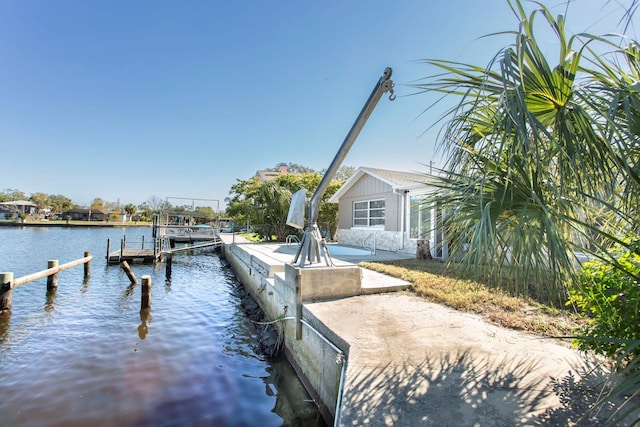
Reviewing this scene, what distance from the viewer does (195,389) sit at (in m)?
4.98

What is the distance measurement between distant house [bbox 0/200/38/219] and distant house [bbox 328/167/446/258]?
260ft

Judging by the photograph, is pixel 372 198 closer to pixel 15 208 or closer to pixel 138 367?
pixel 138 367

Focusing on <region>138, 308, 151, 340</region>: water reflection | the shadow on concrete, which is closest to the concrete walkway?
the shadow on concrete

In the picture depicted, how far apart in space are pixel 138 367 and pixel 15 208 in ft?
293

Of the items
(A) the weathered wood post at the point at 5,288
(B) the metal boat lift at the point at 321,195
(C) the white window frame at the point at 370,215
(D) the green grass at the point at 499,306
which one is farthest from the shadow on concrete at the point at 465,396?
(C) the white window frame at the point at 370,215

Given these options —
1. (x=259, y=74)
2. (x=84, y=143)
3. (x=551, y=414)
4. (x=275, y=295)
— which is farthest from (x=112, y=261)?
(x=551, y=414)

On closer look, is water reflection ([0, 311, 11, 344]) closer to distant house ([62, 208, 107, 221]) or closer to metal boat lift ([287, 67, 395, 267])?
metal boat lift ([287, 67, 395, 267])

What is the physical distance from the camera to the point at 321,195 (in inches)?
254

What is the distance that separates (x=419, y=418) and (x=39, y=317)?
1061cm

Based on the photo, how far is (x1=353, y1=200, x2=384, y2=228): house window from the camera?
15.2 metres

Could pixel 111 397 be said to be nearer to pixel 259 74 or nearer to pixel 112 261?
pixel 259 74

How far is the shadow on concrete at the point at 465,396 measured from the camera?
7.17ft

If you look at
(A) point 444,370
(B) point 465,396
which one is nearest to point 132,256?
(A) point 444,370

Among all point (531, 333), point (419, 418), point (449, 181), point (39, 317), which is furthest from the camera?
point (39, 317)
